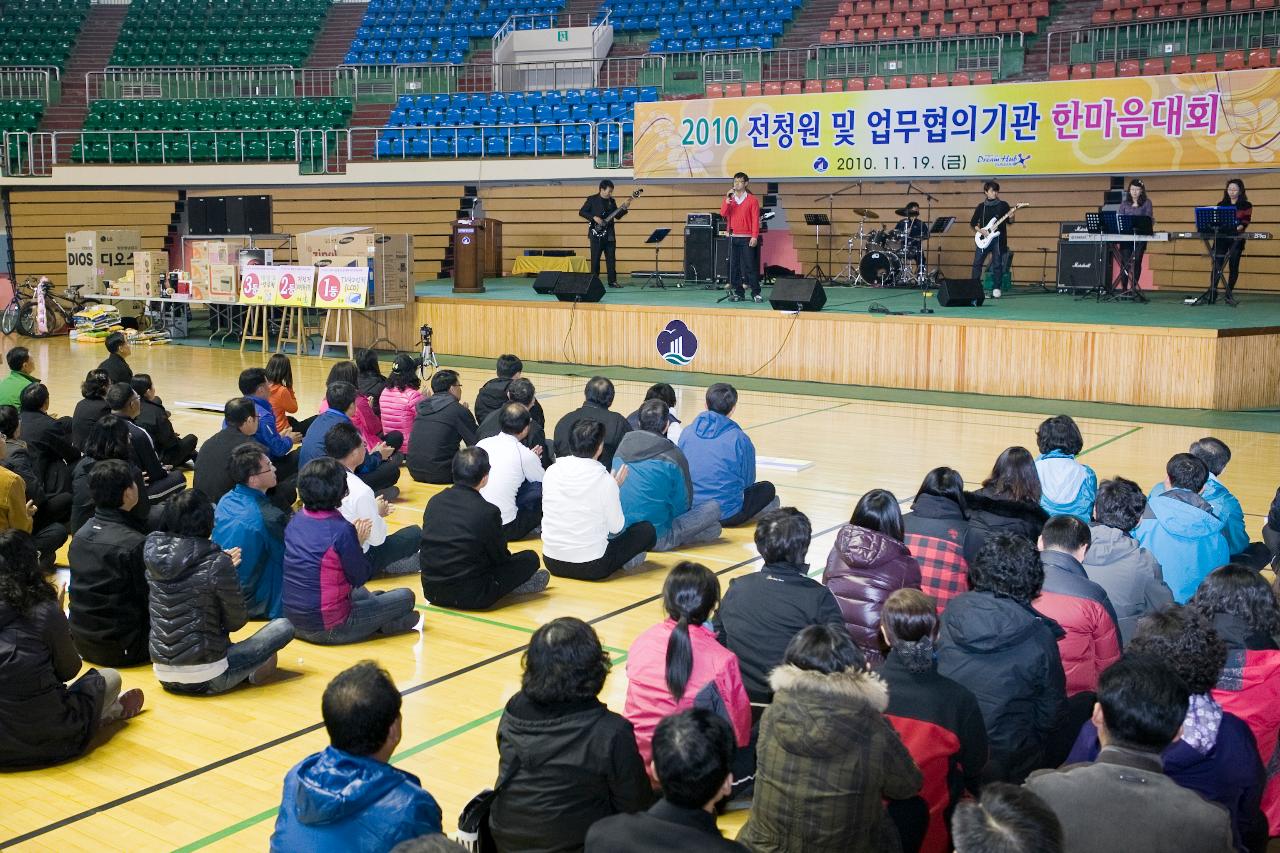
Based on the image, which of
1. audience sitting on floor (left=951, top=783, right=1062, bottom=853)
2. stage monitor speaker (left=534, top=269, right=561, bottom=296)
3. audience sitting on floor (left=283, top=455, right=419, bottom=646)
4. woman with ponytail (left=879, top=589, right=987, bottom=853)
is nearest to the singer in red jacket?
stage monitor speaker (left=534, top=269, right=561, bottom=296)

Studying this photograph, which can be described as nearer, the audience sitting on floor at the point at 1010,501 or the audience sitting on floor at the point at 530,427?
the audience sitting on floor at the point at 1010,501

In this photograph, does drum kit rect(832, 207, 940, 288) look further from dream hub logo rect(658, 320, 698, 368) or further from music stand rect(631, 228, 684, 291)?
dream hub logo rect(658, 320, 698, 368)

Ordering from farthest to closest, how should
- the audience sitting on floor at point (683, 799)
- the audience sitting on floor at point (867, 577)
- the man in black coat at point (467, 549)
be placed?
1. the man in black coat at point (467, 549)
2. the audience sitting on floor at point (867, 577)
3. the audience sitting on floor at point (683, 799)

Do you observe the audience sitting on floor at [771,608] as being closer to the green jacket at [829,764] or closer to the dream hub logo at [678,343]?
the green jacket at [829,764]

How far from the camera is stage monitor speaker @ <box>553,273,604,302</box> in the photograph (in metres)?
16.7

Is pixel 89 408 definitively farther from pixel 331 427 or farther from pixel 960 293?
pixel 960 293

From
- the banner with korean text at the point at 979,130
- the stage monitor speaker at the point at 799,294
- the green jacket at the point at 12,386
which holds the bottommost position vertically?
the green jacket at the point at 12,386

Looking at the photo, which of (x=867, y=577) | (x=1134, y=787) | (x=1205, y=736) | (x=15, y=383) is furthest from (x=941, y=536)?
(x=15, y=383)

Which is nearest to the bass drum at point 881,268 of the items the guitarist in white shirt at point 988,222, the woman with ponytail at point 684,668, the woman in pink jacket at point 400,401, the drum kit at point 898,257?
the drum kit at point 898,257

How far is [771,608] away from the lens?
15.7 feet

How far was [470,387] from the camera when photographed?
592 inches

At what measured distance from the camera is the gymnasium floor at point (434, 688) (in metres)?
4.58

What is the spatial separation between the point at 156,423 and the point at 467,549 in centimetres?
403

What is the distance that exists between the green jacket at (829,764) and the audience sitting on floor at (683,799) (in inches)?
19.4
